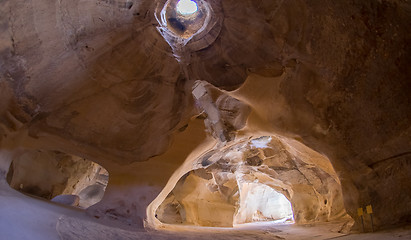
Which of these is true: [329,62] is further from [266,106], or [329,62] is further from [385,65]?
[266,106]

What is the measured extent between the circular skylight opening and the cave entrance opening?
4.75 meters

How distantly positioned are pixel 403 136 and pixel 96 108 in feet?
19.2

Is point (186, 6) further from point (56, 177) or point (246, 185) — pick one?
point (246, 185)

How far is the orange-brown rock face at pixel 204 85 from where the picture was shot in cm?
465

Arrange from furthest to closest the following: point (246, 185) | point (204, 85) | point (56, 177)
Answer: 1. point (246, 185)
2. point (56, 177)
3. point (204, 85)

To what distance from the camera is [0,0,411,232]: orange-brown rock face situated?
15.3 ft

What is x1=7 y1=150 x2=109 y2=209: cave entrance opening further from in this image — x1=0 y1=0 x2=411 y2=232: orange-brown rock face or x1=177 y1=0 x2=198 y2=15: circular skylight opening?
x1=177 y1=0 x2=198 y2=15: circular skylight opening

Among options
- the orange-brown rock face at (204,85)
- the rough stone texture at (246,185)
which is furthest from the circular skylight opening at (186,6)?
the rough stone texture at (246,185)

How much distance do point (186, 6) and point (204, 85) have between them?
2.27m

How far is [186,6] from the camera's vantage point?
7.85 meters

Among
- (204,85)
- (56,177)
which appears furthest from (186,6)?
(56,177)

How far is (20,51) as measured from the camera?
498 cm

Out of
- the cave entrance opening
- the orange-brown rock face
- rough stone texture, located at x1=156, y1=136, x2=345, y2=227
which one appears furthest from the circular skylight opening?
the cave entrance opening

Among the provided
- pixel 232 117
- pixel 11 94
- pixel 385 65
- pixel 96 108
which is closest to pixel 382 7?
pixel 385 65
